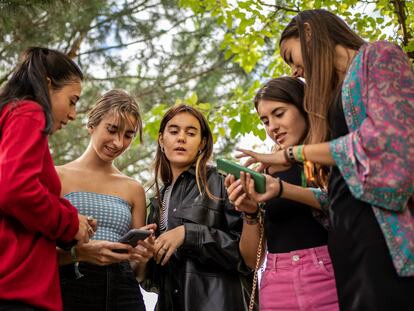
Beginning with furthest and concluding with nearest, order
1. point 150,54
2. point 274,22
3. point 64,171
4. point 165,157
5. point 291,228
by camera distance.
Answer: point 150,54, point 274,22, point 165,157, point 64,171, point 291,228

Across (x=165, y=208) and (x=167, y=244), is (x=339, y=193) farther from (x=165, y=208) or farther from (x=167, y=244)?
(x=165, y=208)

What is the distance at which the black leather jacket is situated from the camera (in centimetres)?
274

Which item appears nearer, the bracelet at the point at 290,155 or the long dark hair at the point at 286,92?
the bracelet at the point at 290,155

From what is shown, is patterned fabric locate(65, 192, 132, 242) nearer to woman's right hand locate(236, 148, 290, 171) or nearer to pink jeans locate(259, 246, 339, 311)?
pink jeans locate(259, 246, 339, 311)

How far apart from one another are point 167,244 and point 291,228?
64 centimetres

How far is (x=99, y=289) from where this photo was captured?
8.95ft

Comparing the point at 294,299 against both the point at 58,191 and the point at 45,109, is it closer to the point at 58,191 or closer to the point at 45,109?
the point at 58,191

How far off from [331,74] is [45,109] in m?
1.12

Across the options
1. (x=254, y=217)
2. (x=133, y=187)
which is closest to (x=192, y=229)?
(x=254, y=217)

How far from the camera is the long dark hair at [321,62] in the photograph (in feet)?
6.94

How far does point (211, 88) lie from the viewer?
913cm

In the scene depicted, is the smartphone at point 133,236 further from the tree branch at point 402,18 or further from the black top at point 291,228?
the tree branch at point 402,18

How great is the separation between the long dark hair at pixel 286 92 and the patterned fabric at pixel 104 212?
0.94 metres

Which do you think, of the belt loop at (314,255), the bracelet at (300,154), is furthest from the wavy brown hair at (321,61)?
the belt loop at (314,255)
